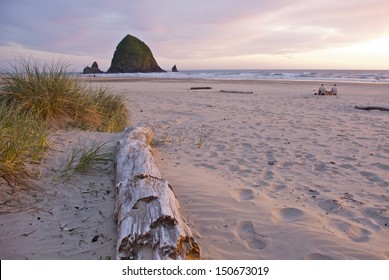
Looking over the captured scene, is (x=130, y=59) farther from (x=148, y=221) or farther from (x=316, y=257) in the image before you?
(x=316, y=257)

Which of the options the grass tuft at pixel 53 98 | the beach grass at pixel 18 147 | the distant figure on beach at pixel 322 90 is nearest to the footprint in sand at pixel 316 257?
the beach grass at pixel 18 147

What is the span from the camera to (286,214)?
124 inches

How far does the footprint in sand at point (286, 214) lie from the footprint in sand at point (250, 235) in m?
0.29

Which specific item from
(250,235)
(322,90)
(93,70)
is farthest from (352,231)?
(93,70)

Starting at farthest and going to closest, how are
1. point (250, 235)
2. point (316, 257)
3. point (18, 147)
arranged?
point (18, 147), point (250, 235), point (316, 257)

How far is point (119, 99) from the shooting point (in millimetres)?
7840

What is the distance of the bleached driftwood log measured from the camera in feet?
6.88

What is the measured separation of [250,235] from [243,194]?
86 centimetres

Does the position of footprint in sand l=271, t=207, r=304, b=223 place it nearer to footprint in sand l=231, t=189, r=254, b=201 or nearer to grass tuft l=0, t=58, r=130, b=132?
footprint in sand l=231, t=189, r=254, b=201

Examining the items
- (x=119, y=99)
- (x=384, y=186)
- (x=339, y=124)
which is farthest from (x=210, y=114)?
(x=384, y=186)

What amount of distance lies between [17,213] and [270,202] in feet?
7.88

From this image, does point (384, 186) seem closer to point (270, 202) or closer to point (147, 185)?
point (270, 202)

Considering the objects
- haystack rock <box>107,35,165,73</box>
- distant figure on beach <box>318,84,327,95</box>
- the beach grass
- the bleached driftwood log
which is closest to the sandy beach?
the beach grass

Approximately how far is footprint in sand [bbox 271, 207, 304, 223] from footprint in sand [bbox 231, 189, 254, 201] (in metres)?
0.36
